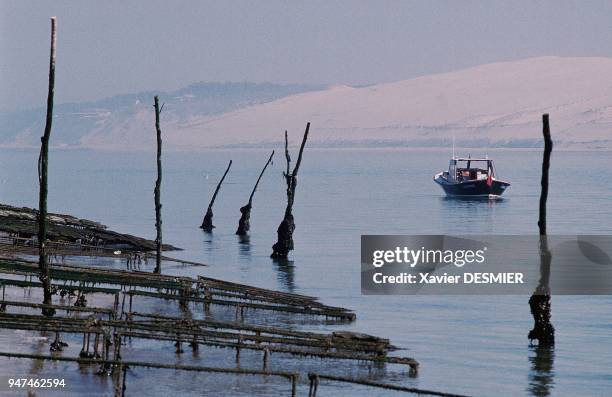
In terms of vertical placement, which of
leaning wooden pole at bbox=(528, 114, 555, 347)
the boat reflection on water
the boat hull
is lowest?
the boat reflection on water

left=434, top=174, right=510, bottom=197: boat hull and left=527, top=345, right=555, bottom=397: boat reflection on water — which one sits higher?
left=434, top=174, right=510, bottom=197: boat hull

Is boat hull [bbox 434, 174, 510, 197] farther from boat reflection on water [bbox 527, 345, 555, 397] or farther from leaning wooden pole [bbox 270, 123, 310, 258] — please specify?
boat reflection on water [bbox 527, 345, 555, 397]

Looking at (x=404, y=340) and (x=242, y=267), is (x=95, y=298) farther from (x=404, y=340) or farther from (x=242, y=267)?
(x=242, y=267)

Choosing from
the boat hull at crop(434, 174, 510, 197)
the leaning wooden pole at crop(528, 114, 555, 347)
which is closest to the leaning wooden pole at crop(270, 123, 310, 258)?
the leaning wooden pole at crop(528, 114, 555, 347)

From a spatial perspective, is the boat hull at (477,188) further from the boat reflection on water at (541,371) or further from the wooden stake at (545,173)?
the wooden stake at (545,173)

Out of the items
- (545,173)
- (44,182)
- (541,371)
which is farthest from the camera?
(545,173)

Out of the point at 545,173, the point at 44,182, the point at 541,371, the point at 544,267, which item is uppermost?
the point at 545,173

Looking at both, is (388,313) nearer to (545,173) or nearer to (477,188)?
(545,173)

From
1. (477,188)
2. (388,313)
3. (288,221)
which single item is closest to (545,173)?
(388,313)

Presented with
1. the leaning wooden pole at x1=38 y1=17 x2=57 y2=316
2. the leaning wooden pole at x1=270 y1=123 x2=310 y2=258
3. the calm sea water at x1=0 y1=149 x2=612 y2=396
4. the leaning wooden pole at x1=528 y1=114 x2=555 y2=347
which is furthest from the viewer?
the leaning wooden pole at x1=270 y1=123 x2=310 y2=258

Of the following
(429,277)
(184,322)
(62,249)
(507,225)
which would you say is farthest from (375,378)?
(507,225)

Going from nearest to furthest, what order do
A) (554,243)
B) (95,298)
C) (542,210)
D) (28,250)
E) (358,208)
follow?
(542,210) < (95,298) < (28,250) < (554,243) < (358,208)

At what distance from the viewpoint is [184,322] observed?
28.1 meters

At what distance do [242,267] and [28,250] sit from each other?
66.6 feet
